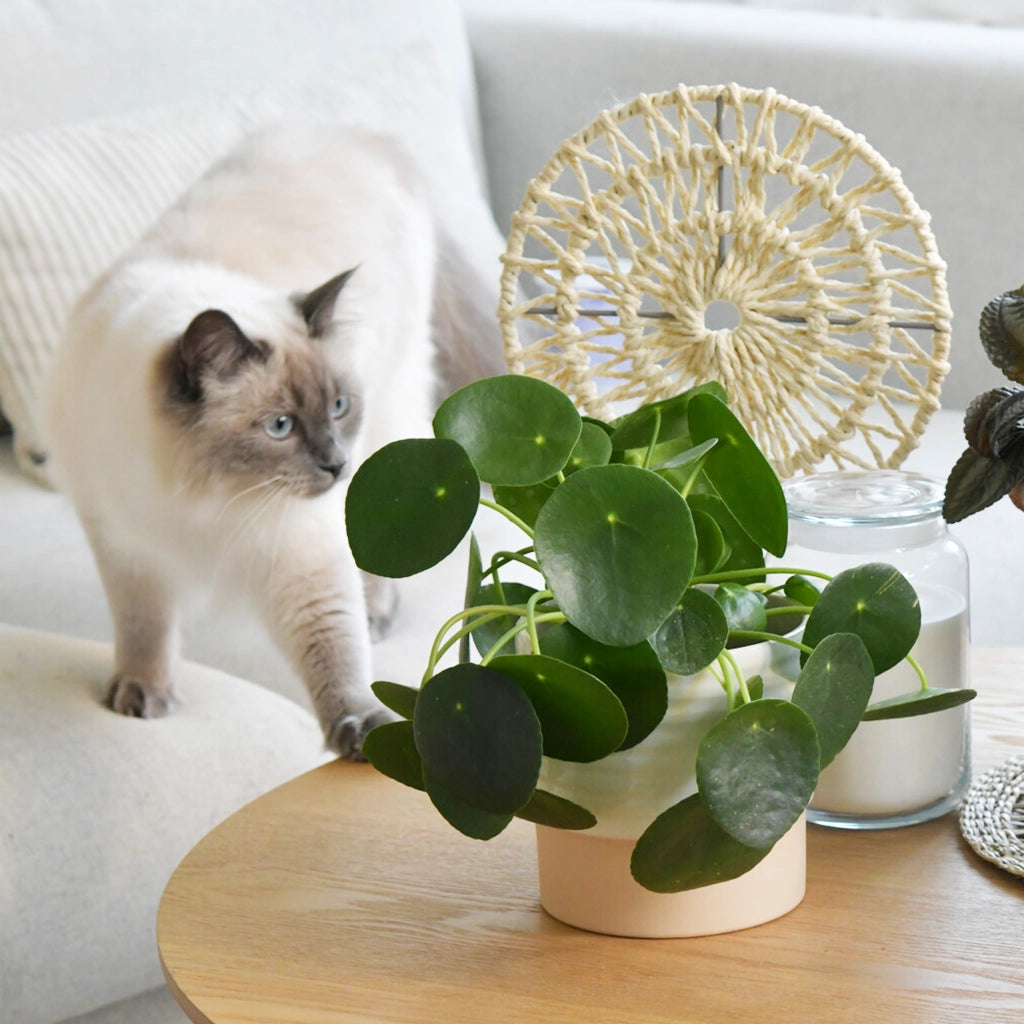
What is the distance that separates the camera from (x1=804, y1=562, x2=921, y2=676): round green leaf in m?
0.58

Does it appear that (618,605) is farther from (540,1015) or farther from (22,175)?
(22,175)

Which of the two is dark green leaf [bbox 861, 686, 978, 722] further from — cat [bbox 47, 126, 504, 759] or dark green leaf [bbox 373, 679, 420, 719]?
cat [bbox 47, 126, 504, 759]

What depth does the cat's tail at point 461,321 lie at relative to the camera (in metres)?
1.45

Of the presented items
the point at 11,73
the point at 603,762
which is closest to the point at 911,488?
the point at 603,762

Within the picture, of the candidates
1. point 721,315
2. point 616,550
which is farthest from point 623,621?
point 721,315

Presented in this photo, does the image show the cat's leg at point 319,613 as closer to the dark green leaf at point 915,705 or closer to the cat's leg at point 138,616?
the cat's leg at point 138,616

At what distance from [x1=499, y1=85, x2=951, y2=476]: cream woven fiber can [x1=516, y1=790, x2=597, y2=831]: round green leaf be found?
1.30ft

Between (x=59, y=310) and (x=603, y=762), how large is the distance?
3.02ft

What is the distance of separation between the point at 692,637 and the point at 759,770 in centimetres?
6

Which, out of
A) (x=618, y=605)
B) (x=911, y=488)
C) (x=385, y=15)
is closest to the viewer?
(x=618, y=605)

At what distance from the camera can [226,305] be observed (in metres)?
1.14

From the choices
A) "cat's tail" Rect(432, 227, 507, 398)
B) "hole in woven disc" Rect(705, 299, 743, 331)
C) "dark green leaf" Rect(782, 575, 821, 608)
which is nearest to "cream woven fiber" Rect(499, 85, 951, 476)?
"dark green leaf" Rect(782, 575, 821, 608)

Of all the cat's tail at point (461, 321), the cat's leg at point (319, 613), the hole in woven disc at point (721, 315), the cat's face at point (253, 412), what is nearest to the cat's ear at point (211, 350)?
the cat's face at point (253, 412)

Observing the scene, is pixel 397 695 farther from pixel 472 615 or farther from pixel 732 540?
pixel 732 540
